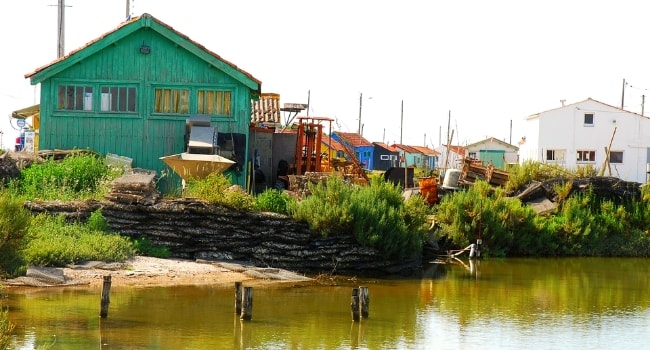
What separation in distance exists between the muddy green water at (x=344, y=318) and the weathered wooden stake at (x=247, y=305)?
0.49 ft

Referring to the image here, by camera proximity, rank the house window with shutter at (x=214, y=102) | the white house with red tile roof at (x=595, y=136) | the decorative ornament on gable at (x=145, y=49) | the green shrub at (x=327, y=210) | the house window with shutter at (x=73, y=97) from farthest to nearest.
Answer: the white house with red tile roof at (x=595, y=136), the house window with shutter at (x=214, y=102), the house window with shutter at (x=73, y=97), the decorative ornament on gable at (x=145, y=49), the green shrub at (x=327, y=210)

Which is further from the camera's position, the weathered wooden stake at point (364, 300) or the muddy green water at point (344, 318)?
the weathered wooden stake at point (364, 300)

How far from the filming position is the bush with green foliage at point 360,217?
81.3ft

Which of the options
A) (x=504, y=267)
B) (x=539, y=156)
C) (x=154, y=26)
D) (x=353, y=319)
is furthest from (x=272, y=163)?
(x=539, y=156)

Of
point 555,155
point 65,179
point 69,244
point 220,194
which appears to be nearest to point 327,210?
point 220,194

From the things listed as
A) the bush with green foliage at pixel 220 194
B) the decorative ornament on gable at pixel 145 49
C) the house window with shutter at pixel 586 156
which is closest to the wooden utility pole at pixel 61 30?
the decorative ornament on gable at pixel 145 49

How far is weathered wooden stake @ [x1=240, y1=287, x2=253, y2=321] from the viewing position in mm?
17344

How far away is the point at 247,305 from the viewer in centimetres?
1744

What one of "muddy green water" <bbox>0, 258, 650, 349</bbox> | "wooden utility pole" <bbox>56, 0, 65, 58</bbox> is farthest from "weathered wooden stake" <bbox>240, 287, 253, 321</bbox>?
"wooden utility pole" <bbox>56, 0, 65, 58</bbox>

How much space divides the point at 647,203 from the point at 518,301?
1445 centimetres

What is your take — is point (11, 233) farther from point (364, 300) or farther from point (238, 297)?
point (364, 300)

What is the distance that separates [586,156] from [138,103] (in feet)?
120

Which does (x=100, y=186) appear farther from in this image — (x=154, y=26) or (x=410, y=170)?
(x=410, y=170)

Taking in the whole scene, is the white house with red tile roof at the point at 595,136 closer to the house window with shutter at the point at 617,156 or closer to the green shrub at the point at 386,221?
the house window with shutter at the point at 617,156
